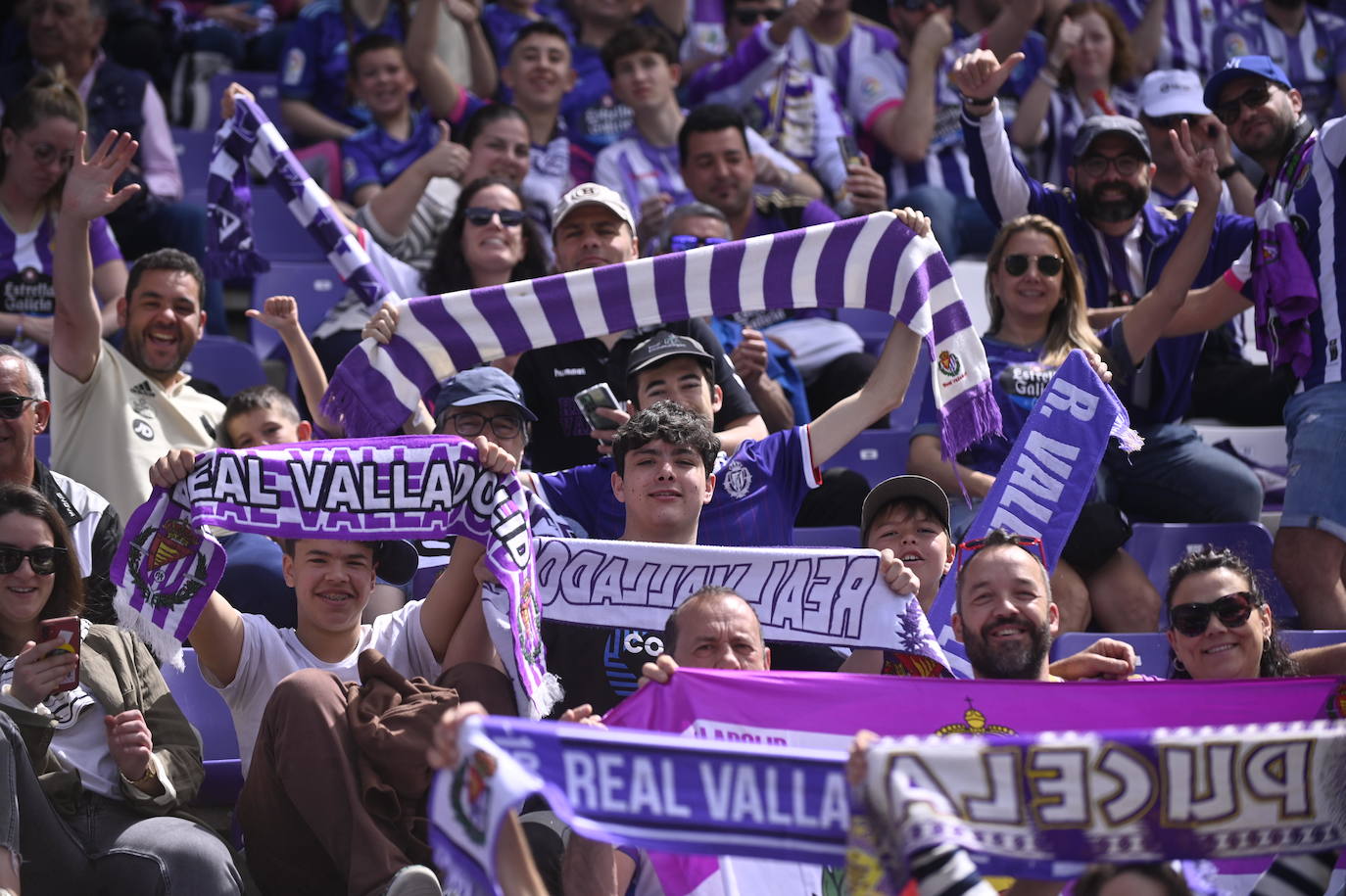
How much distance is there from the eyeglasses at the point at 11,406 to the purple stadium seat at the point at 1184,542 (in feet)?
11.8

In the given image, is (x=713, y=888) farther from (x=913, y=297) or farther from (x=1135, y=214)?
(x=1135, y=214)

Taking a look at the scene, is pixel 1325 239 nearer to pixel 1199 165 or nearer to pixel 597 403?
pixel 1199 165

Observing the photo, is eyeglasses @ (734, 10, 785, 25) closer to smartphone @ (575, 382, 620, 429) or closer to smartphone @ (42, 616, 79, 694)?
smartphone @ (575, 382, 620, 429)

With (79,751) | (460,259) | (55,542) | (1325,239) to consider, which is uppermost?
(460,259)

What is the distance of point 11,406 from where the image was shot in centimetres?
496

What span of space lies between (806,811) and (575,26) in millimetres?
6816

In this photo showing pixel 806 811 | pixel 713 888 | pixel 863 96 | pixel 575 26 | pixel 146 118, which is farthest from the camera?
pixel 575 26

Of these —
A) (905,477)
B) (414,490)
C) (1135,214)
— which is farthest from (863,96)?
(414,490)

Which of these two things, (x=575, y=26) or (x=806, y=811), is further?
(x=575, y=26)

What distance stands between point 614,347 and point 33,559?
2.19m

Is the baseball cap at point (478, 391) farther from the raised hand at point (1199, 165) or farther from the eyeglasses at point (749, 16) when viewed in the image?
the eyeglasses at point (749, 16)

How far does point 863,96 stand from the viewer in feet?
28.2

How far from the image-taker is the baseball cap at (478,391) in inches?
202

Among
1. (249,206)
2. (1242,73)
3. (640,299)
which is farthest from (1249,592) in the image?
(249,206)
